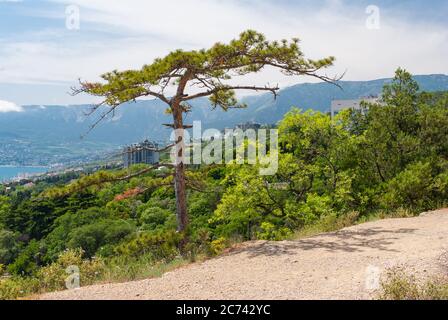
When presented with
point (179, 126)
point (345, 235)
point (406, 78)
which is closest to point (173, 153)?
point (179, 126)

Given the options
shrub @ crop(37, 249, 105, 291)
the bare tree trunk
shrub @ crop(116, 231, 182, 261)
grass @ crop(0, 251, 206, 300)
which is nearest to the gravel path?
grass @ crop(0, 251, 206, 300)

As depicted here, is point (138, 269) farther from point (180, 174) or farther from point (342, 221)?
point (342, 221)

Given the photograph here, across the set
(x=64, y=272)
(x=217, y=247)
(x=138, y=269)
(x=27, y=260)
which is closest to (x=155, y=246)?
(x=217, y=247)

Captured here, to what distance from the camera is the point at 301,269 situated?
7.96 meters

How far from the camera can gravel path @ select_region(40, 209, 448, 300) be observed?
670 centimetres

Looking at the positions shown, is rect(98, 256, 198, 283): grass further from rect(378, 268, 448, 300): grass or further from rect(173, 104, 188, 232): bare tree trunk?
rect(378, 268, 448, 300): grass

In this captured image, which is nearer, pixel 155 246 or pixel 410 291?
pixel 410 291

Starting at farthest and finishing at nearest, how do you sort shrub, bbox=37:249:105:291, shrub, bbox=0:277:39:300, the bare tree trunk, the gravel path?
the bare tree trunk → shrub, bbox=37:249:105:291 → shrub, bbox=0:277:39:300 → the gravel path

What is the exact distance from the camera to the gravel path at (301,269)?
6.70 metres

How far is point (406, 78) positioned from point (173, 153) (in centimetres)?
1030

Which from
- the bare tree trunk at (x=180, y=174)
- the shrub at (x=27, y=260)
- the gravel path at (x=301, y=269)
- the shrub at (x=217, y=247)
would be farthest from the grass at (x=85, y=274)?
the shrub at (x=27, y=260)

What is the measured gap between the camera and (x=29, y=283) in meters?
8.64

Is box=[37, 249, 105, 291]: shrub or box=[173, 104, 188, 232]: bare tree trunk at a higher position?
box=[173, 104, 188, 232]: bare tree trunk
